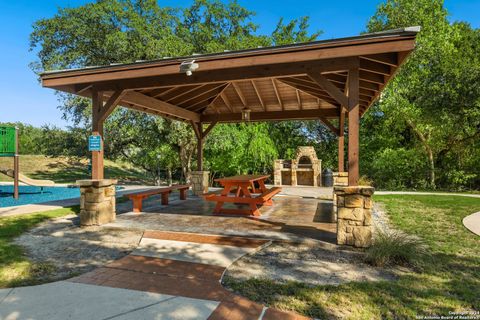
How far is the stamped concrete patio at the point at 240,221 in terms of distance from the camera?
5156 millimetres

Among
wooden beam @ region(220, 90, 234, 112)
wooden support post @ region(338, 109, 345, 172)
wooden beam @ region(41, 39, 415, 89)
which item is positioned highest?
wooden beam @ region(220, 90, 234, 112)

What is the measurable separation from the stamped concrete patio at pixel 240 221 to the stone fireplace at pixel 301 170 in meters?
9.44

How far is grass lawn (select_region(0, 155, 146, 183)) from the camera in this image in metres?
21.4

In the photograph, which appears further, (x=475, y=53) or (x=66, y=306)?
(x=475, y=53)

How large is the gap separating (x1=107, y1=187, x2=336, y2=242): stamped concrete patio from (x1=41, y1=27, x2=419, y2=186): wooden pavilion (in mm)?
1176

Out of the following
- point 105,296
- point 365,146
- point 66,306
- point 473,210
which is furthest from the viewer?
point 365,146

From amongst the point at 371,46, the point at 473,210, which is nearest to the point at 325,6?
the point at 473,210

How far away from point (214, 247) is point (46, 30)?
1698 cm

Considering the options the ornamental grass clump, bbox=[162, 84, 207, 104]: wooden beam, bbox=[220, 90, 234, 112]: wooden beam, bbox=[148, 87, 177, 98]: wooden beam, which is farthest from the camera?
bbox=[220, 90, 234, 112]: wooden beam

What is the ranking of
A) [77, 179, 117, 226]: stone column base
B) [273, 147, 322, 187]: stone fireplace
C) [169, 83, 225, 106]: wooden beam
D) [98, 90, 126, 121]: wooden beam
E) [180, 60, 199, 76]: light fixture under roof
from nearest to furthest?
[180, 60, 199, 76]: light fixture under roof → [77, 179, 117, 226]: stone column base → [98, 90, 126, 121]: wooden beam → [169, 83, 225, 106]: wooden beam → [273, 147, 322, 187]: stone fireplace

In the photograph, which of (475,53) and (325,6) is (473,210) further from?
(325,6)

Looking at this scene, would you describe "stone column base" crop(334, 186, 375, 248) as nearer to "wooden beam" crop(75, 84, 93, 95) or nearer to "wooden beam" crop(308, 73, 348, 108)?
"wooden beam" crop(308, 73, 348, 108)

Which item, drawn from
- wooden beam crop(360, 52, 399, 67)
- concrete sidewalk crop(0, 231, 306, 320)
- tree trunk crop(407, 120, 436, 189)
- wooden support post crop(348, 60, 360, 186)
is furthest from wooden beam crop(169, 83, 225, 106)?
tree trunk crop(407, 120, 436, 189)

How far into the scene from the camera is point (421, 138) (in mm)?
16609
